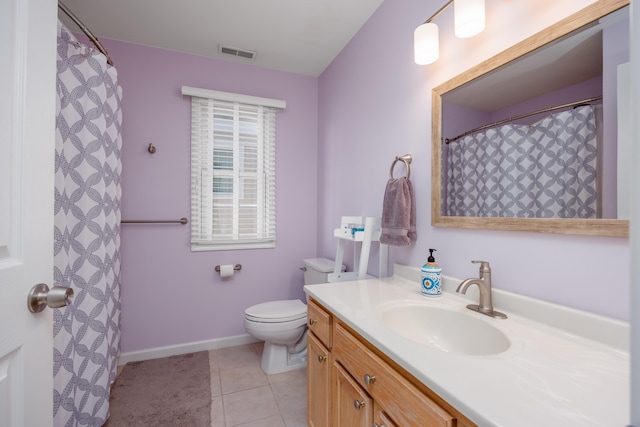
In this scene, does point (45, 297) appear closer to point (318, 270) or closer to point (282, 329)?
point (282, 329)

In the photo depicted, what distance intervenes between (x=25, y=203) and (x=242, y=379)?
1.73 m

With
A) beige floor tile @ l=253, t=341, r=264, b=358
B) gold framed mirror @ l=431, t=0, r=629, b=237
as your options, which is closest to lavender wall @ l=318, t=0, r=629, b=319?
gold framed mirror @ l=431, t=0, r=629, b=237

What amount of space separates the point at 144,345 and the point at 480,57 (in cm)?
276

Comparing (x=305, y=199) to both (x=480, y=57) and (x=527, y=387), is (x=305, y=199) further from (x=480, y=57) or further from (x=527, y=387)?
(x=527, y=387)

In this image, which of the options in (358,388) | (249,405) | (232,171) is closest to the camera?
(358,388)

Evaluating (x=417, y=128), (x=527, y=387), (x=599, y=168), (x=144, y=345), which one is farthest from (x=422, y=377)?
(x=144, y=345)

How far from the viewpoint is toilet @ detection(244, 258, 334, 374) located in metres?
1.89

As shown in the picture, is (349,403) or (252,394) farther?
(252,394)

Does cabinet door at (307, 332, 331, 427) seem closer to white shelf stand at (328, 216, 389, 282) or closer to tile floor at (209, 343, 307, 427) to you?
tile floor at (209, 343, 307, 427)

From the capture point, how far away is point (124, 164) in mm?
2129

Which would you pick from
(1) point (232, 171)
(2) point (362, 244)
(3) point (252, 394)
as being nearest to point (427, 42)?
(2) point (362, 244)

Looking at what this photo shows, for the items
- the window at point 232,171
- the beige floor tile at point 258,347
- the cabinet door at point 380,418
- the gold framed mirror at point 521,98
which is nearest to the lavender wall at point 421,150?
the gold framed mirror at point 521,98

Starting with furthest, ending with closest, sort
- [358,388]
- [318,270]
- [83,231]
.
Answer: [318,270] < [83,231] < [358,388]

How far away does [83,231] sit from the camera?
1.41 metres
